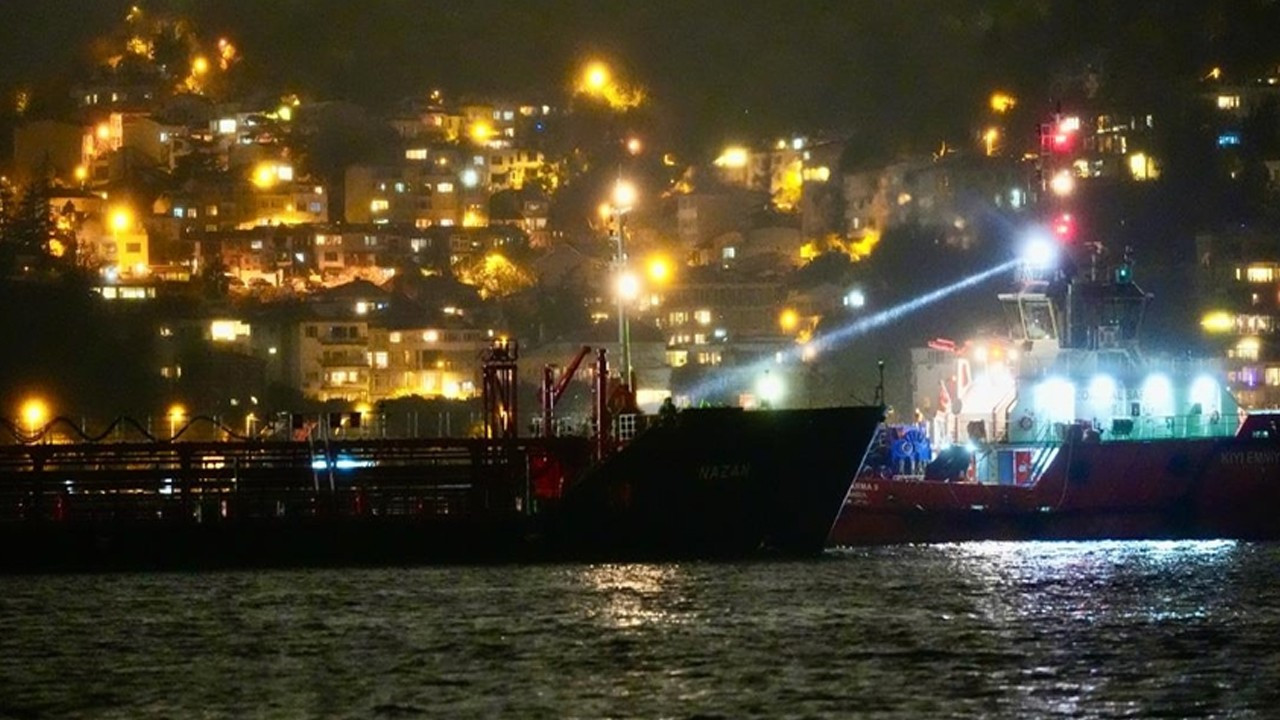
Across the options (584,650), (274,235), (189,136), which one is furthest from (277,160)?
(584,650)

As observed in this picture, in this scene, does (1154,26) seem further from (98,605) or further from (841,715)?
(841,715)

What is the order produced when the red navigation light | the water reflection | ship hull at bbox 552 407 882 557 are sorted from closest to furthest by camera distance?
the water reflection → ship hull at bbox 552 407 882 557 → the red navigation light

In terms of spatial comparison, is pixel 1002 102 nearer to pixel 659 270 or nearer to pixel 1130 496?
pixel 659 270

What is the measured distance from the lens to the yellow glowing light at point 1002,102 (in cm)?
12381

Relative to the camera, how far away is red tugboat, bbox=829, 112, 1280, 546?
159 ft

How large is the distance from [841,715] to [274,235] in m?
106

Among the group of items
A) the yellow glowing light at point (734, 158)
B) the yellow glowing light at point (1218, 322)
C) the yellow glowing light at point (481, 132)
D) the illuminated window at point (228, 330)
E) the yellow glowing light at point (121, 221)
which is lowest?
the yellow glowing light at point (1218, 322)

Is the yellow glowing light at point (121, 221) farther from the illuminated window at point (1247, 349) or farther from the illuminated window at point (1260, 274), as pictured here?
the illuminated window at point (1247, 349)

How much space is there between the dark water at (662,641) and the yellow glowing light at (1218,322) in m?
50.6

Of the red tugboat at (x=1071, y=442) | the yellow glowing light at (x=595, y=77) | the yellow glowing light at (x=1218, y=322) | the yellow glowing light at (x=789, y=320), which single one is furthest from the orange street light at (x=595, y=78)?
the red tugboat at (x=1071, y=442)

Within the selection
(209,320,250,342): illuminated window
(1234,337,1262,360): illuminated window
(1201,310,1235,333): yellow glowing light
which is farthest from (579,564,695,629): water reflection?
(209,320,250,342): illuminated window

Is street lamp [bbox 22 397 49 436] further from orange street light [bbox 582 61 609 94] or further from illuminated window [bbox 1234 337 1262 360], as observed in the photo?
orange street light [bbox 582 61 609 94]

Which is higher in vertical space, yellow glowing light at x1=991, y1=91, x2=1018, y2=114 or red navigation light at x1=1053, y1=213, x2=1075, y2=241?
yellow glowing light at x1=991, y1=91, x2=1018, y2=114

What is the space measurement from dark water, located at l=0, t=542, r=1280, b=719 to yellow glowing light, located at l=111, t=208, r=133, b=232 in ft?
303
